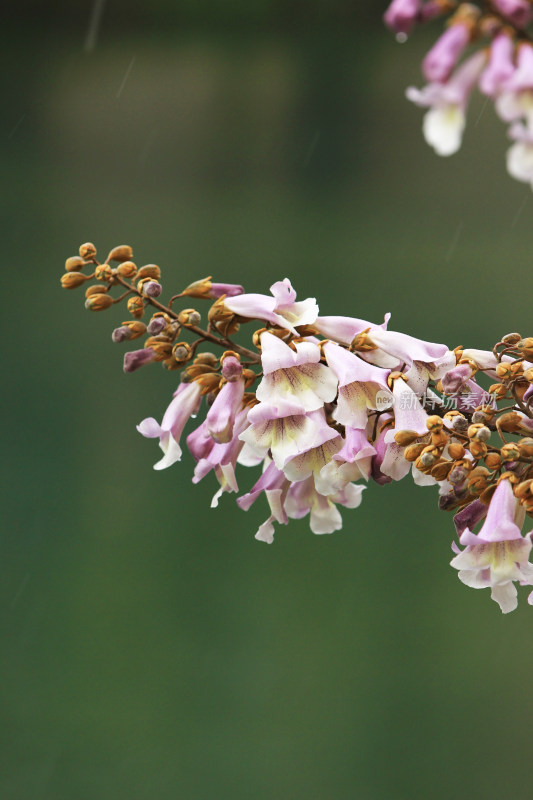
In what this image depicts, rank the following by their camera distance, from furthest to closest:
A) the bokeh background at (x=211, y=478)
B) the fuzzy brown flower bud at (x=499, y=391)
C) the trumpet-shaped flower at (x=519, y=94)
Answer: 1. the bokeh background at (x=211, y=478)
2. the fuzzy brown flower bud at (x=499, y=391)
3. the trumpet-shaped flower at (x=519, y=94)

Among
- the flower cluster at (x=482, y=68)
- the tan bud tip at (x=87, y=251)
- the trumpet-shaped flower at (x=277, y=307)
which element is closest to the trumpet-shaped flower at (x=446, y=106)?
the flower cluster at (x=482, y=68)

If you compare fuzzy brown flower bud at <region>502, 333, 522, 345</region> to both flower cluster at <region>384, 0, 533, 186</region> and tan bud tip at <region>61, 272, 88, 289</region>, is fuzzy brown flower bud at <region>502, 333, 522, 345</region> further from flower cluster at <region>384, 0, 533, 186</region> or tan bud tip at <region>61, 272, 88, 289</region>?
tan bud tip at <region>61, 272, 88, 289</region>

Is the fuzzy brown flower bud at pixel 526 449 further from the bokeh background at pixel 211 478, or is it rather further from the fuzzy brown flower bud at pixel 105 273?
the bokeh background at pixel 211 478

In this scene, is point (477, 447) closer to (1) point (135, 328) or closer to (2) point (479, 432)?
(2) point (479, 432)

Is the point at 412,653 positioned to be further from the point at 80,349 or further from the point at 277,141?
the point at 277,141

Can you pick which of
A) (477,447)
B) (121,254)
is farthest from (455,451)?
(121,254)
